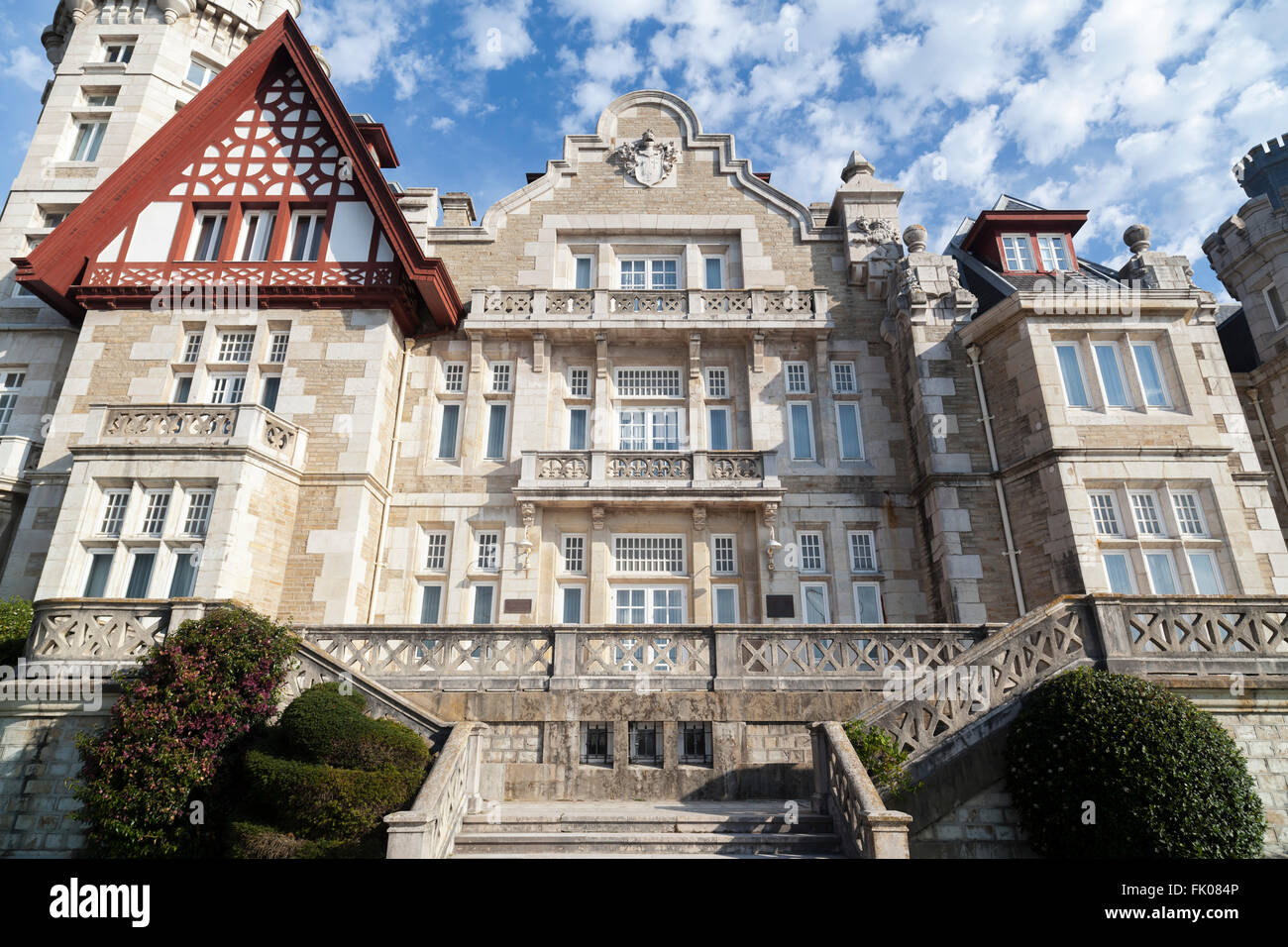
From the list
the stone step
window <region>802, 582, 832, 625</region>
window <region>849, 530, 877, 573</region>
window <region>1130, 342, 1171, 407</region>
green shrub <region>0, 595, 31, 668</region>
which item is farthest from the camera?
window <region>849, 530, 877, 573</region>

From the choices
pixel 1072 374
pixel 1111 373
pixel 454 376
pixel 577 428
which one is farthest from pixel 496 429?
pixel 1111 373

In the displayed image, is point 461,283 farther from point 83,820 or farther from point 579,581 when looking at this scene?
point 83,820

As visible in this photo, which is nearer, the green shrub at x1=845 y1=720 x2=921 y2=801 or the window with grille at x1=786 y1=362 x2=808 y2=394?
the green shrub at x1=845 y1=720 x2=921 y2=801

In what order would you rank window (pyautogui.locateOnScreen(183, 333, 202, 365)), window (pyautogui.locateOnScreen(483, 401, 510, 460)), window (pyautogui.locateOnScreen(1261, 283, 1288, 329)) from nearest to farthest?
window (pyautogui.locateOnScreen(183, 333, 202, 365)) < window (pyautogui.locateOnScreen(483, 401, 510, 460)) < window (pyautogui.locateOnScreen(1261, 283, 1288, 329))

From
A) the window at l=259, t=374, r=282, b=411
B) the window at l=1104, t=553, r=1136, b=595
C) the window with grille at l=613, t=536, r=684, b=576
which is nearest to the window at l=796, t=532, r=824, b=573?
the window with grille at l=613, t=536, r=684, b=576

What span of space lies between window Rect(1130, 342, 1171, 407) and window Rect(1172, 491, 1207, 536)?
2150 mm

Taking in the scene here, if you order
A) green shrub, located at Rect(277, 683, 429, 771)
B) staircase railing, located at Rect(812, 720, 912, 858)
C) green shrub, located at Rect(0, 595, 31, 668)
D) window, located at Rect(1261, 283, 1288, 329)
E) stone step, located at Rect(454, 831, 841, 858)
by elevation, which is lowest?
stone step, located at Rect(454, 831, 841, 858)

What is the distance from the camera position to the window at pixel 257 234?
1909cm

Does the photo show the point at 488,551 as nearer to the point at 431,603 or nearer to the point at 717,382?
the point at 431,603

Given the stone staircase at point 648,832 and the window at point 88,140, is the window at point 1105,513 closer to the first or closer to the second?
the stone staircase at point 648,832

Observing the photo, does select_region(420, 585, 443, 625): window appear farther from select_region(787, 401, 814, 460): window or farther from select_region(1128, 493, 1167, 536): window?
select_region(1128, 493, 1167, 536): window

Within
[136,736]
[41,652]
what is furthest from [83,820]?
[41,652]

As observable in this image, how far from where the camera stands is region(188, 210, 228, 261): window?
19.1 meters
